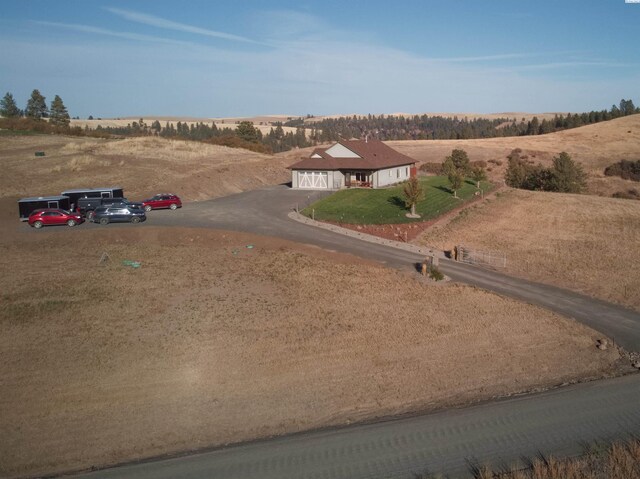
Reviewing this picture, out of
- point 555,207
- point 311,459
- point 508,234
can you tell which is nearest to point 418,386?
point 311,459

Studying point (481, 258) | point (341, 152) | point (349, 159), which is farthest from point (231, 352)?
point (341, 152)

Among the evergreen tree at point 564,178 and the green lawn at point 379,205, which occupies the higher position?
the evergreen tree at point 564,178

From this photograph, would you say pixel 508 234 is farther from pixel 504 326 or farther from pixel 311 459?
pixel 311 459

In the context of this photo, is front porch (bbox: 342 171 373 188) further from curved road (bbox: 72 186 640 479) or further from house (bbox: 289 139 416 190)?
curved road (bbox: 72 186 640 479)

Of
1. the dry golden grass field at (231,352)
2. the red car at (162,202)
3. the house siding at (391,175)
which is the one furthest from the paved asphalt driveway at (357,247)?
the house siding at (391,175)

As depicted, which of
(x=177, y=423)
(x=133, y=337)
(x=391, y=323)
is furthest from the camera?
(x=391, y=323)

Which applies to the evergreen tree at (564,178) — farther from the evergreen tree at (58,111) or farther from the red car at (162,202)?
the evergreen tree at (58,111)
